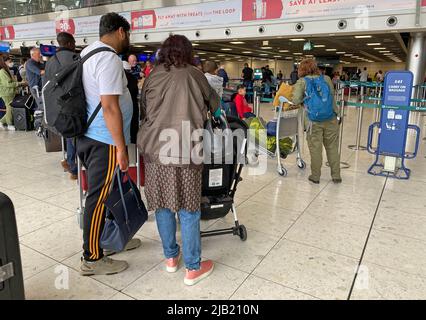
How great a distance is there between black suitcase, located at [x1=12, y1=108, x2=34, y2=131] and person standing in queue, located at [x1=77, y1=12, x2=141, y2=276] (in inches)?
236

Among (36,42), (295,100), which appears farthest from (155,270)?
(36,42)

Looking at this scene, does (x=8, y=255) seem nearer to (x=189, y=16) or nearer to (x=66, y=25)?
(x=189, y=16)

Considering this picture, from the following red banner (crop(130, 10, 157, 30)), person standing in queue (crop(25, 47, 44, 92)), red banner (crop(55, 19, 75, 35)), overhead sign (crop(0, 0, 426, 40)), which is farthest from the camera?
red banner (crop(55, 19, 75, 35))

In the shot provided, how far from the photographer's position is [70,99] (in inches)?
69.9

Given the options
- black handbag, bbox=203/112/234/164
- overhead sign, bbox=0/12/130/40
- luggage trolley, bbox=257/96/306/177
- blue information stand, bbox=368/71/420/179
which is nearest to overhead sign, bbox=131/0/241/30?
overhead sign, bbox=0/12/130/40

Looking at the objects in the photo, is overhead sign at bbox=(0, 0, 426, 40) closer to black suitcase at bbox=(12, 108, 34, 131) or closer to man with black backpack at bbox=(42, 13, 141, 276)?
black suitcase at bbox=(12, 108, 34, 131)

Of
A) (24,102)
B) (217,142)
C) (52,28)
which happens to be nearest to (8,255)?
(217,142)

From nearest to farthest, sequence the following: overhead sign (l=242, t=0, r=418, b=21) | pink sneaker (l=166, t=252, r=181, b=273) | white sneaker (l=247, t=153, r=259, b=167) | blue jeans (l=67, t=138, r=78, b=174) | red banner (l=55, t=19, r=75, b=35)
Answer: pink sneaker (l=166, t=252, r=181, b=273)
blue jeans (l=67, t=138, r=78, b=174)
white sneaker (l=247, t=153, r=259, b=167)
overhead sign (l=242, t=0, r=418, b=21)
red banner (l=55, t=19, r=75, b=35)

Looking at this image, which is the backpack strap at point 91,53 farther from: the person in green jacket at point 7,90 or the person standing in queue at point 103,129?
the person in green jacket at point 7,90

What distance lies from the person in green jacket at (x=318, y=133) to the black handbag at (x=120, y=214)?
2.39 m

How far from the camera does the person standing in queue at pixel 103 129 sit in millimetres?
1741

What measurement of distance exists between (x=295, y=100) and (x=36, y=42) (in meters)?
14.0

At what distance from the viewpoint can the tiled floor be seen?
191 centimetres

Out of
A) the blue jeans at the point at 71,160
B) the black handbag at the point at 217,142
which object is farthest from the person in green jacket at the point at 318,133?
the blue jeans at the point at 71,160
